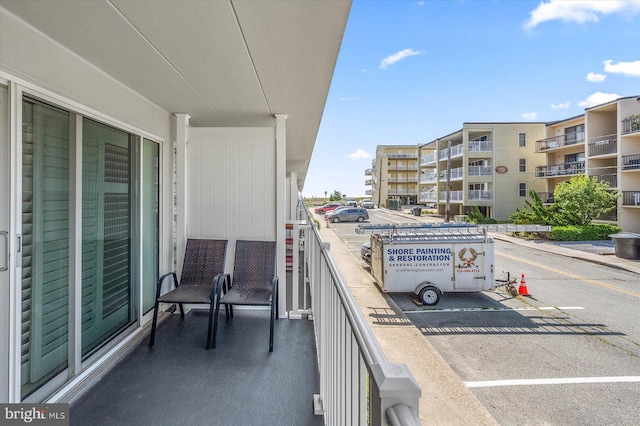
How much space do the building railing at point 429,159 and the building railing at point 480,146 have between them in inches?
161

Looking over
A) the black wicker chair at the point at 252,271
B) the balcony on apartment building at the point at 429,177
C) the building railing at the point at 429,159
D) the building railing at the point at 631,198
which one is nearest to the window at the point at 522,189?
the balcony on apartment building at the point at 429,177

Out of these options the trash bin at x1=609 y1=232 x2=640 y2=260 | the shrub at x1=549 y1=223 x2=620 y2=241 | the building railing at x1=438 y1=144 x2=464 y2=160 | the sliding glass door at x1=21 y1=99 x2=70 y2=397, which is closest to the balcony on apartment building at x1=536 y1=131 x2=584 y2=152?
the building railing at x1=438 y1=144 x2=464 y2=160

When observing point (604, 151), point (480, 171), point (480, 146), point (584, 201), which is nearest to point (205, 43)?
point (584, 201)

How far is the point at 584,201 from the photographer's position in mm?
13445

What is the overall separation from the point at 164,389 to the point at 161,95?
230cm

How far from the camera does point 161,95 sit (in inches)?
107

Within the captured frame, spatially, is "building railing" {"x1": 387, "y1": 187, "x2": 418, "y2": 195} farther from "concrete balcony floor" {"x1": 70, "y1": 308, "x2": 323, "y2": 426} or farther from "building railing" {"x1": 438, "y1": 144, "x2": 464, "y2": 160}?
"concrete balcony floor" {"x1": 70, "y1": 308, "x2": 323, "y2": 426}

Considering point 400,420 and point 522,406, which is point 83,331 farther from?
point 522,406

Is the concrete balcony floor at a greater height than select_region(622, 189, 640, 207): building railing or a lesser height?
lesser

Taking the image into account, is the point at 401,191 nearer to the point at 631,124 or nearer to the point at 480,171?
the point at 480,171

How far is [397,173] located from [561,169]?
21930mm

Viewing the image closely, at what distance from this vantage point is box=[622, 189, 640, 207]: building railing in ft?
44.2

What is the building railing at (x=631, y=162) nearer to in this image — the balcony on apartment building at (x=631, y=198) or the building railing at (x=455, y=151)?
the balcony on apartment building at (x=631, y=198)

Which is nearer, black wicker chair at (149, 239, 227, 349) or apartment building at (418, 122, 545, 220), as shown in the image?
black wicker chair at (149, 239, 227, 349)
